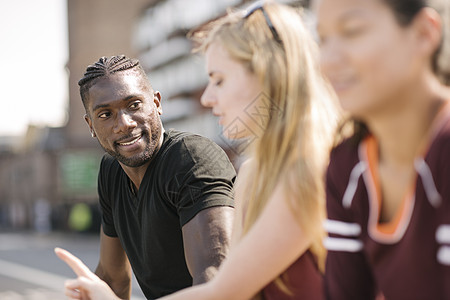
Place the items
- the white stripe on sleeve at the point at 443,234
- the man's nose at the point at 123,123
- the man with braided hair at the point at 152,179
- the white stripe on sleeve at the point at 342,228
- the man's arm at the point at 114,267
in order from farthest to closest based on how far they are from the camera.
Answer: the man's arm at the point at 114,267 < the man's nose at the point at 123,123 < the man with braided hair at the point at 152,179 < the white stripe on sleeve at the point at 342,228 < the white stripe on sleeve at the point at 443,234

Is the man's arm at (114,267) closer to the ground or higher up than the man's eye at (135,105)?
closer to the ground

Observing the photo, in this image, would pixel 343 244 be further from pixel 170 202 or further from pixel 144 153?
pixel 144 153

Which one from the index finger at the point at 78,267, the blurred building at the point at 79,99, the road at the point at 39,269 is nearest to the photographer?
the index finger at the point at 78,267

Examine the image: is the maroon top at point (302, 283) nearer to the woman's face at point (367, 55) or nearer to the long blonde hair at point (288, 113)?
the long blonde hair at point (288, 113)

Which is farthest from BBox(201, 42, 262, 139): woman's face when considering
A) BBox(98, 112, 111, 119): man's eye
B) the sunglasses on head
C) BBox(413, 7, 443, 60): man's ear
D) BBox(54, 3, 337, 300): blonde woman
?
BBox(98, 112, 111, 119): man's eye

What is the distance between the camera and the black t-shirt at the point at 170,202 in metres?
2.30

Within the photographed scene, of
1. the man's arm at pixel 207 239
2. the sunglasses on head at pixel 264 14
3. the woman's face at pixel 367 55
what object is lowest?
the man's arm at pixel 207 239

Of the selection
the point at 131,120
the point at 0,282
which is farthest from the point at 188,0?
the point at 131,120

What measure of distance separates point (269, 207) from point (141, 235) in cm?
113

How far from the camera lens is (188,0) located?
3741 centimetres

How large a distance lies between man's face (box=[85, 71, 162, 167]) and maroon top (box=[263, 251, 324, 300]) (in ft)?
3.48

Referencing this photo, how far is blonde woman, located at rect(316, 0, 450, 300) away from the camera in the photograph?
1117 mm

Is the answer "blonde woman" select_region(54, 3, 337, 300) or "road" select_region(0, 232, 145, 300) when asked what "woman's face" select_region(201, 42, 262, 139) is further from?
"road" select_region(0, 232, 145, 300)

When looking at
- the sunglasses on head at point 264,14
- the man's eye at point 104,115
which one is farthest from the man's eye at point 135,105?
the sunglasses on head at point 264,14
